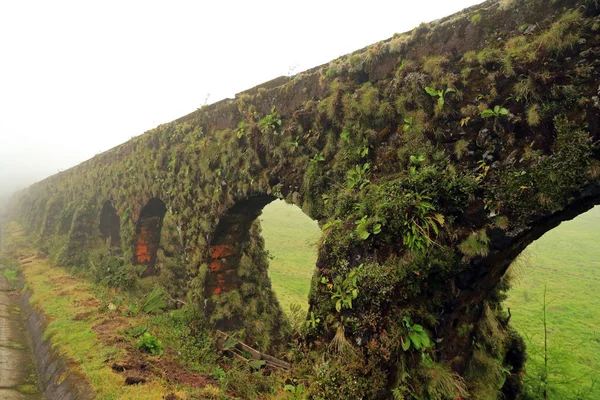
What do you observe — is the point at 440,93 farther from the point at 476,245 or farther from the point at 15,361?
the point at 15,361

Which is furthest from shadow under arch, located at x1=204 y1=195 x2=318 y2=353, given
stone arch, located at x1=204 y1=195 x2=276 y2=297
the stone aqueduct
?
the stone aqueduct

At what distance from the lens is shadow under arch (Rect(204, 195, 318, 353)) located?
29.3 ft

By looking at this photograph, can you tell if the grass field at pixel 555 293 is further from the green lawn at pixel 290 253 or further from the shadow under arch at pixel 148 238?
the shadow under arch at pixel 148 238

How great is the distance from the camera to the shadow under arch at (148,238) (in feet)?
44.2

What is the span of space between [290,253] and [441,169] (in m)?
17.3

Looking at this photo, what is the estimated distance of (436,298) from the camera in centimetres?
398

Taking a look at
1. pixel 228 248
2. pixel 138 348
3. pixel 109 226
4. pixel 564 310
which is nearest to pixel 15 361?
pixel 138 348

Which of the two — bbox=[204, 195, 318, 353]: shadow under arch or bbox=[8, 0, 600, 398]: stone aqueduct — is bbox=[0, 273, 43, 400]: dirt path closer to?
bbox=[204, 195, 318, 353]: shadow under arch

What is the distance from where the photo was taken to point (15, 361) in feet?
28.6

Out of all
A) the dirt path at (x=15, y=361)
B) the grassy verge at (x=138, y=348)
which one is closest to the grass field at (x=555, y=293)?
the grassy verge at (x=138, y=348)

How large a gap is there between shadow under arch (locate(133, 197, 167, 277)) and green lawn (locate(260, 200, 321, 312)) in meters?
5.21

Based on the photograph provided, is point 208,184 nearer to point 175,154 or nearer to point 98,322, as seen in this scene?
point 175,154

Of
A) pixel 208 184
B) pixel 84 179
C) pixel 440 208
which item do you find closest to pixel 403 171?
pixel 440 208

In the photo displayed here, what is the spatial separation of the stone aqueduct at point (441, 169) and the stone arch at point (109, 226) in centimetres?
1391
